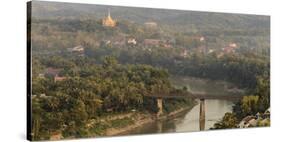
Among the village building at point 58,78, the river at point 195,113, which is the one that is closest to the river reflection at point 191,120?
the river at point 195,113

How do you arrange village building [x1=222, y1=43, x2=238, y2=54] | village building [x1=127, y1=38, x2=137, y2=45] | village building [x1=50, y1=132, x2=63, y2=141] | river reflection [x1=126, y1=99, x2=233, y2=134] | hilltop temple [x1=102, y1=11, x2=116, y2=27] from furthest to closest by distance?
village building [x1=222, y1=43, x2=238, y2=54] < river reflection [x1=126, y1=99, x2=233, y2=134] < village building [x1=127, y1=38, x2=137, y2=45] < hilltop temple [x1=102, y1=11, x2=116, y2=27] < village building [x1=50, y1=132, x2=63, y2=141]

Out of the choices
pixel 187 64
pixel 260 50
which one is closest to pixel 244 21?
pixel 260 50

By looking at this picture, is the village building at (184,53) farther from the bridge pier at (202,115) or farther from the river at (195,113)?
the bridge pier at (202,115)

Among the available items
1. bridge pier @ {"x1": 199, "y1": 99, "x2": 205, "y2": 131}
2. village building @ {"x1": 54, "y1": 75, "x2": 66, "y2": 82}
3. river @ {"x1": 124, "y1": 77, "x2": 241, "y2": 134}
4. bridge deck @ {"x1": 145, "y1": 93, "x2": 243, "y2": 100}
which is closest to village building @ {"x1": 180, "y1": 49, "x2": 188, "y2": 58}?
river @ {"x1": 124, "y1": 77, "x2": 241, "y2": 134}

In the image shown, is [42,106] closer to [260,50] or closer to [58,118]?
[58,118]

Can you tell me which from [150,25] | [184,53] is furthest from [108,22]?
[184,53]

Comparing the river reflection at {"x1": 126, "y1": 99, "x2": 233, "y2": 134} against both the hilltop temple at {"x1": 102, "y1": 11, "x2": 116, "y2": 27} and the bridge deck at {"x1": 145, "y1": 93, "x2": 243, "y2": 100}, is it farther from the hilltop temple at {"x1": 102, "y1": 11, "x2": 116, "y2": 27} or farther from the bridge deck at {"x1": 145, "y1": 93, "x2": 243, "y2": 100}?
the hilltop temple at {"x1": 102, "y1": 11, "x2": 116, "y2": 27}

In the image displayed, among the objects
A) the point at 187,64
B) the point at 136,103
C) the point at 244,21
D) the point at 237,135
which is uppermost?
the point at 244,21
